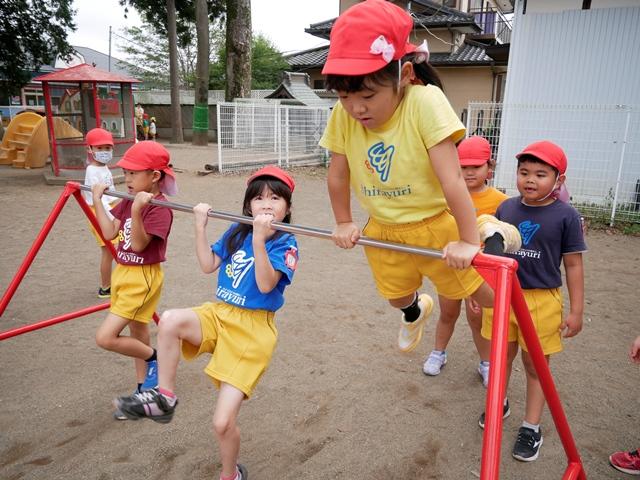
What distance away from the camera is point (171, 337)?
1.98 m

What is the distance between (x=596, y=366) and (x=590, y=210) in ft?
17.2

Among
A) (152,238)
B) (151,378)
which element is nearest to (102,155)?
(152,238)

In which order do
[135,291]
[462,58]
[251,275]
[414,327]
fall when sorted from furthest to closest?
[462,58]
[414,327]
[135,291]
[251,275]

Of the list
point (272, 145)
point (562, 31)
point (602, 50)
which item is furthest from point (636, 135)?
point (272, 145)

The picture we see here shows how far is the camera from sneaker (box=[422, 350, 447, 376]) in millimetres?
3088

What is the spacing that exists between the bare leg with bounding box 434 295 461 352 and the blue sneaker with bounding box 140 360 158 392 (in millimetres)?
1652

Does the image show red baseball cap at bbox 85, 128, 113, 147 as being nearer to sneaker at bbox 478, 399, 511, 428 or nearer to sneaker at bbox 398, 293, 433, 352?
sneaker at bbox 398, 293, 433, 352

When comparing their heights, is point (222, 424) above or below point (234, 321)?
below

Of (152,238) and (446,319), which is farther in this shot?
(446,319)

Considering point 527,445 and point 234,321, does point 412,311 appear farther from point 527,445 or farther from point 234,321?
point 234,321

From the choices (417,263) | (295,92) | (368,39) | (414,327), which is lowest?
(414,327)

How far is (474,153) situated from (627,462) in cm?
162

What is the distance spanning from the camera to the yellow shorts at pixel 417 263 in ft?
6.49

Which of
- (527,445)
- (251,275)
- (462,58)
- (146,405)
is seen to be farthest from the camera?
(462,58)
